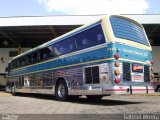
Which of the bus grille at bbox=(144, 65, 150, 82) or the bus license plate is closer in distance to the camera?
the bus license plate

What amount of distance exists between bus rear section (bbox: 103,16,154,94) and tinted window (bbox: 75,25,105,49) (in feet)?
1.61

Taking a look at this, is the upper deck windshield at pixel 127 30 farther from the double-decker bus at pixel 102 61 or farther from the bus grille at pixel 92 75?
the bus grille at pixel 92 75

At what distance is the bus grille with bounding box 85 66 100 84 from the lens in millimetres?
11953

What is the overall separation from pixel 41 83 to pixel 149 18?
43.3 feet

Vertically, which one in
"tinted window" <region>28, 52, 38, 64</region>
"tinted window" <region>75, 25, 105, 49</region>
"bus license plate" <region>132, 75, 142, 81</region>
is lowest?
"bus license plate" <region>132, 75, 142, 81</region>

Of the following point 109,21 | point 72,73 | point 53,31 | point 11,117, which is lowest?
point 11,117

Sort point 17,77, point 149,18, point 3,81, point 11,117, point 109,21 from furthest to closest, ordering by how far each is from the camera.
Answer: point 3,81 → point 149,18 → point 17,77 → point 109,21 → point 11,117

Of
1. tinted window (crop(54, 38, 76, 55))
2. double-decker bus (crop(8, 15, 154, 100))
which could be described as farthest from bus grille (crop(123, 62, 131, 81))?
tinted window (crop(54, 38, 76, 55))

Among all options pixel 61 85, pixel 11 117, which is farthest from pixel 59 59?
pixel 11 117

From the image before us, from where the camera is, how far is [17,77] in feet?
72.7

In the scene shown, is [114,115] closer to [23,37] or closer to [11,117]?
[11,117]

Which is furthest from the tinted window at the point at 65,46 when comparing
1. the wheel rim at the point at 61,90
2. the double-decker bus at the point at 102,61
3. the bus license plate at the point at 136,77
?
the bus license plate at the point at 136,77

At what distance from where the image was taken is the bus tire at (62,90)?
14.2 metres

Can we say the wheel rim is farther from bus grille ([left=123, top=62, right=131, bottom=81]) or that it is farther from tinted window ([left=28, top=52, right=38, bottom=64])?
tinted window ([left=28, top=52, right=38, bottom=64])
